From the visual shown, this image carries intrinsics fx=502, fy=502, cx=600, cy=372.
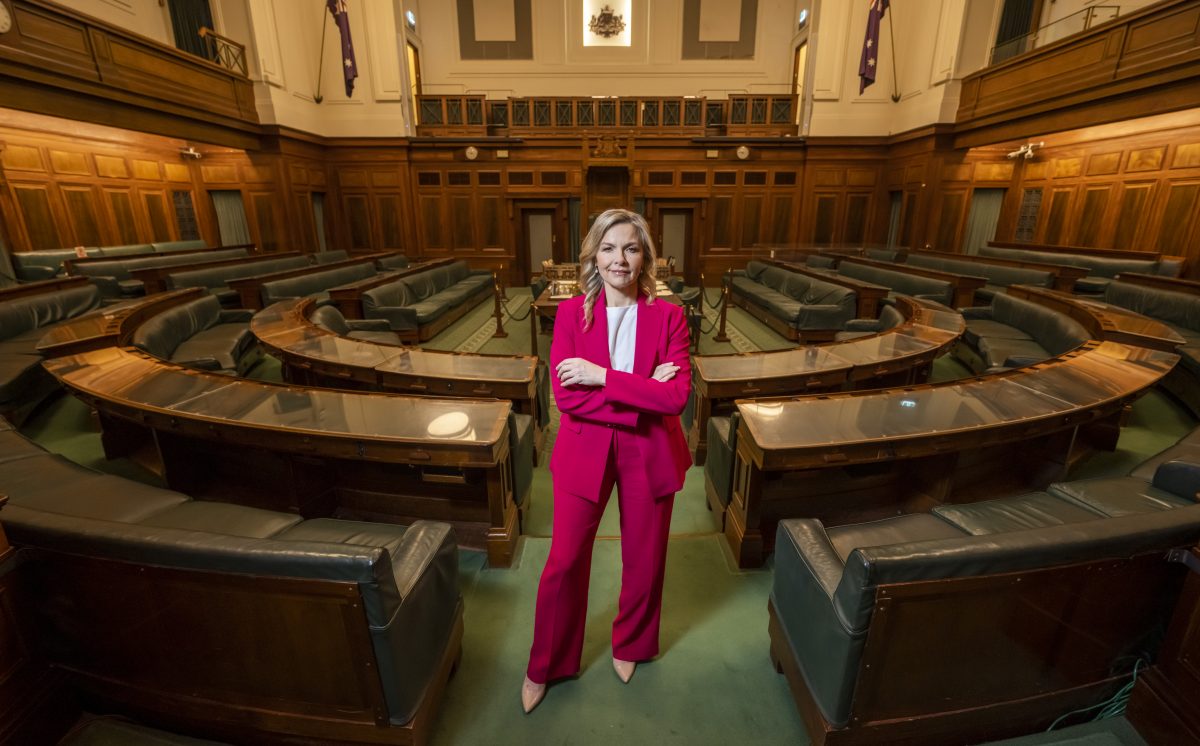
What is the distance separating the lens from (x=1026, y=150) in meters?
9.58

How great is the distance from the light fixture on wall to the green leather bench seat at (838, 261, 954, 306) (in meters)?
Answer: 4.04

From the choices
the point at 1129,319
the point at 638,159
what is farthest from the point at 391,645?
the point at 638,159

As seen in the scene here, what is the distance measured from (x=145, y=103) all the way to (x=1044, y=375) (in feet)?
36.2

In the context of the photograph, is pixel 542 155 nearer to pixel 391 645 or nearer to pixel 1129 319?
pixel 1129 319

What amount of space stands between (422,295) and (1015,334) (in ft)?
26.3

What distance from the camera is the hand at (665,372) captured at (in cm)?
151

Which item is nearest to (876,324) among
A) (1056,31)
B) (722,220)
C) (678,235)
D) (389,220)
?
(722,220)

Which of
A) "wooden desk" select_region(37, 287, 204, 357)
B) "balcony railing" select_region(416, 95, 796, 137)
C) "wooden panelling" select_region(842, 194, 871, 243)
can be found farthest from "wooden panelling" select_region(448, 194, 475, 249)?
"wooden panelling" select_region(842, 194, 871, 243)

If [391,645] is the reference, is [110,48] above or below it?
above

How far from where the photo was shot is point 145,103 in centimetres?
736

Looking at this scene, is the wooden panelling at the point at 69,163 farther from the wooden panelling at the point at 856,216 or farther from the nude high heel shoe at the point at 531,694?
the wooden panelling at the point at 856,216

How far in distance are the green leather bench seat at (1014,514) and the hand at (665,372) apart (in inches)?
51.4

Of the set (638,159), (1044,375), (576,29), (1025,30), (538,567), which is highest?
(576,29)

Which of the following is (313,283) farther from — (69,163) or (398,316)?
(69,163)
